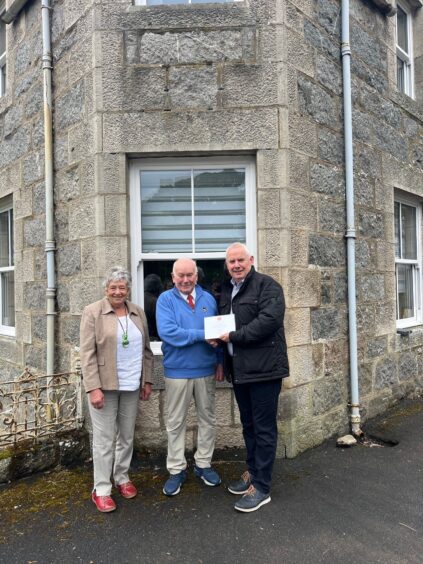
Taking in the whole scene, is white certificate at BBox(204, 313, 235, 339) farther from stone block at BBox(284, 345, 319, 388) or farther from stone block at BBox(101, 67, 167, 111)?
stone block at BBox(101, 67, 167, 111)

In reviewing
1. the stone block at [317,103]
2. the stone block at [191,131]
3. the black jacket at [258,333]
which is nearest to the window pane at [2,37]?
the stone block at [191,131]

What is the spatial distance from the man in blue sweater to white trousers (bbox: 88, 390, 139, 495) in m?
0.31

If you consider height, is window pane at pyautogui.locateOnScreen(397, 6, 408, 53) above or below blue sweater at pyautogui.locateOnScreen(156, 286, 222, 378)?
above

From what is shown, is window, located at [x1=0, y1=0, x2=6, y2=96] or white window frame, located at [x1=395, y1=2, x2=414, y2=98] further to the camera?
white window frame, located at [x1=395, y1=2, x2=414, y2=98]

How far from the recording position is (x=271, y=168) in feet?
13.3

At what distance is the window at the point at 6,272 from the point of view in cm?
609

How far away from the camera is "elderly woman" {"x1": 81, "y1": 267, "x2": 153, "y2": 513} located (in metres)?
3.16

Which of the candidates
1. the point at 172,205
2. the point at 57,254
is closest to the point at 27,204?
the point at 57,254

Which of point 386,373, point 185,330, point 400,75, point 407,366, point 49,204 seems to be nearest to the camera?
point 185,330

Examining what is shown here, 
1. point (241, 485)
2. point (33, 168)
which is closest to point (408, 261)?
point (241, 485)

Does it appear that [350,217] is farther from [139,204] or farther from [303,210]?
[139,204]

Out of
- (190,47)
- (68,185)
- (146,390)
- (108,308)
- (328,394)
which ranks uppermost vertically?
(190,47)

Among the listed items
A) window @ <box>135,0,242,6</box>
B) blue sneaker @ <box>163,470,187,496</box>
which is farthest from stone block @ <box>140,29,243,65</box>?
blue sneaker @ <box>163,470,187,496</box>

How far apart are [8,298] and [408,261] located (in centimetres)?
558
